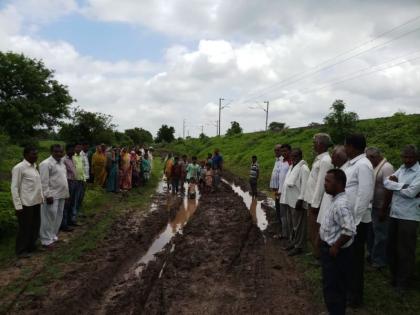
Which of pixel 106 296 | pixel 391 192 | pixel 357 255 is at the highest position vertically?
pixel 391 192

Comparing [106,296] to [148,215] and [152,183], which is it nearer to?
[148,215]

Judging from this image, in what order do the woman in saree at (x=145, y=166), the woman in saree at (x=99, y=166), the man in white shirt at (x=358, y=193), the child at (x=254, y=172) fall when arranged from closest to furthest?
the man in white shirt at (x=358, y=193) → the child at (x=254, y=172) → the woman in saree at (x=99, y=166) → the woman in saree at (x=145, y=166)

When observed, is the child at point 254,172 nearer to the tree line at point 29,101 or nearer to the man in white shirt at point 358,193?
the man in white shirt at point 358,193

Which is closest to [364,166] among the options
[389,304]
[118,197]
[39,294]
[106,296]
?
[389,304]

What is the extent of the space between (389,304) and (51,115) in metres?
37.6

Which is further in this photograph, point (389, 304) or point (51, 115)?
point (51, 115)

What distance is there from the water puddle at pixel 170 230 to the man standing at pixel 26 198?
6.43ft

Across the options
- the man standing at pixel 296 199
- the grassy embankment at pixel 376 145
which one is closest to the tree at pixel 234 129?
the grassy embankment at pixel 376 145

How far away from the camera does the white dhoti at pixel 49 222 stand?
784cm

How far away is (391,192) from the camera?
226 inches

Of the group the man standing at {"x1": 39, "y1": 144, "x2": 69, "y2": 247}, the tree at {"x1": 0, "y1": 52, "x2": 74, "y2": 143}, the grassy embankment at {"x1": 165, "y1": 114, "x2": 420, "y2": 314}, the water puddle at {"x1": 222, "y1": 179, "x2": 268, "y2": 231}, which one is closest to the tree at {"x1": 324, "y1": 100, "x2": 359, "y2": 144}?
the grassy embankment at {"x1": 165, "y1": 114, "x2": 420, "y2": 314}

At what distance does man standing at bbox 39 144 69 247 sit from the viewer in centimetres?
786

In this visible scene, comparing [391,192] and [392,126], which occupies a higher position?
[392,126]

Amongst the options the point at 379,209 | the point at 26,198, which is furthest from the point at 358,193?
the point at 26,198
